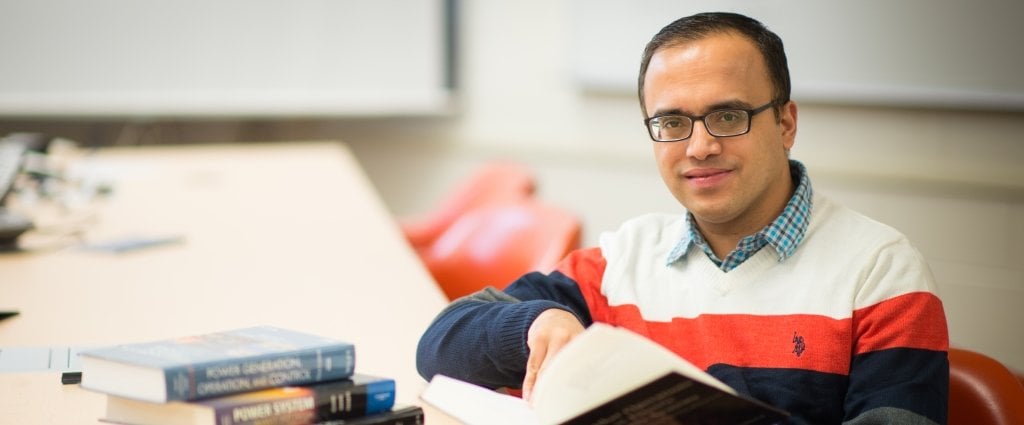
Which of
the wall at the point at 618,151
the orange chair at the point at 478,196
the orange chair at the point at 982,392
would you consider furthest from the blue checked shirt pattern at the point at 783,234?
the orange chair at the point at 478,196

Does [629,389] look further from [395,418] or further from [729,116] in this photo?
[729,116]

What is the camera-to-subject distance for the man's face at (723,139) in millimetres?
1134

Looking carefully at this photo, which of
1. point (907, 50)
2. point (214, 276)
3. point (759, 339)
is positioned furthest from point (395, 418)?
point (907, 50)

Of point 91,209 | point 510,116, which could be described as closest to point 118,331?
point 91,209

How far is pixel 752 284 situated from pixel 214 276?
115cm

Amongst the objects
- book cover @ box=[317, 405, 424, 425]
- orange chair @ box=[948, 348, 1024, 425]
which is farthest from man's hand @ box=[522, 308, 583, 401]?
orange chair @ box=[948, 348, 1024, 425]

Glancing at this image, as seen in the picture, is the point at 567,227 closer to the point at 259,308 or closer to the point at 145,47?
the point at 259,308

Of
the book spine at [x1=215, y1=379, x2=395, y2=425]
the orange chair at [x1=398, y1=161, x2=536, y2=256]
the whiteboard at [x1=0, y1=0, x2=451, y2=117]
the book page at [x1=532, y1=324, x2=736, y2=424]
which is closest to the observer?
the book page at [x1=532, y1=324, x2=736, y2=424]

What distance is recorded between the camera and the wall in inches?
55.6

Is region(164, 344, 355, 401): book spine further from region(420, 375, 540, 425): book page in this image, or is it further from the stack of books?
region(420, 375, 540, 425): book page

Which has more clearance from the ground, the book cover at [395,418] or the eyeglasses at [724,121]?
the eyeglasses at [724,121]

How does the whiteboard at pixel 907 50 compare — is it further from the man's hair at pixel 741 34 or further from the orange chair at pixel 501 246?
the man's hair at pixel 741 34

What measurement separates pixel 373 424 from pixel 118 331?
70cm

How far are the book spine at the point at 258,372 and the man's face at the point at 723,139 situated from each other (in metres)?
0.41
